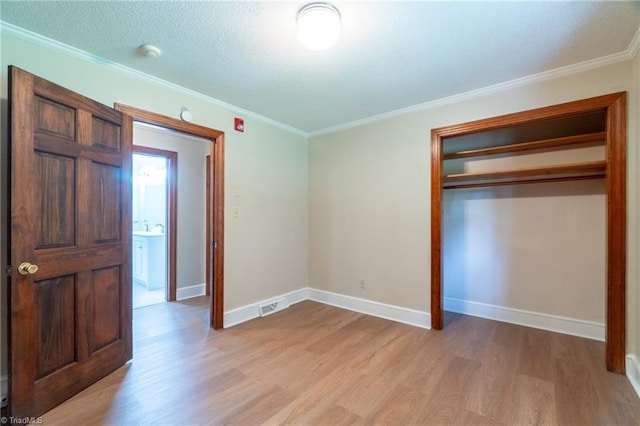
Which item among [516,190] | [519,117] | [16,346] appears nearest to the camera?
[16,346]

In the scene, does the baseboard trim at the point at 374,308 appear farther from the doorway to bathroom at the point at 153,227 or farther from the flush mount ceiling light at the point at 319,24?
the flush mount ceiling light at the point at 319,24

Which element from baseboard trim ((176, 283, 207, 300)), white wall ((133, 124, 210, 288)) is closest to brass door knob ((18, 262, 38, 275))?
white wall ((133, 124, 210, 288))

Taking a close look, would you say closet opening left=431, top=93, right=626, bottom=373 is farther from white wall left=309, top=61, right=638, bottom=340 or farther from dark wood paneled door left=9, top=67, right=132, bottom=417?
dark wood paneled door left=9, top=67, right=132, bottom=417

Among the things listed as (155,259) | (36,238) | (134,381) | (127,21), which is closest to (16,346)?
(36,238)

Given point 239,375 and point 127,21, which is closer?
point 127,21

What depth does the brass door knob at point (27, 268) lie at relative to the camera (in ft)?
5.39

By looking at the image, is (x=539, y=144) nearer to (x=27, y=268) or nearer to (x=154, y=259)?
(x=27, y=268)

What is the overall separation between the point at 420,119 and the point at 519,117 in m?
0.94

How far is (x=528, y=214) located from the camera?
3.20 m

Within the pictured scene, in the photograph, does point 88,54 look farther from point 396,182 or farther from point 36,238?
point 396,182

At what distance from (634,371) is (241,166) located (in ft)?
12.6

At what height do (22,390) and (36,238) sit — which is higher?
(36,238)

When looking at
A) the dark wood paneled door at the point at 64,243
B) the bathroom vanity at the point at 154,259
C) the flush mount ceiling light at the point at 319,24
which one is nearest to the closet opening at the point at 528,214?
the flush mount ceiling light at the point at 319,24

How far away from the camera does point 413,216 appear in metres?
3.23
